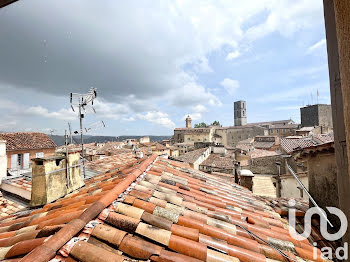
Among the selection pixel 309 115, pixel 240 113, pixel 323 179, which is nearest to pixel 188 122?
pixel 240 113

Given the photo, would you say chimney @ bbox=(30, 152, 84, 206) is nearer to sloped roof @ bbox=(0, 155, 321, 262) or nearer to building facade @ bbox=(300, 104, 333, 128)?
sloped roof @ bbox=(0, 155, 321, 262)

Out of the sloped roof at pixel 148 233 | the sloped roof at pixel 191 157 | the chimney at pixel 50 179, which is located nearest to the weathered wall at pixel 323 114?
the sloped roof at pixel 191 157

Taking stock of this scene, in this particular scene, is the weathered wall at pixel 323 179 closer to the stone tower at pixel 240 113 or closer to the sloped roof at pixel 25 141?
the sloped roof at pixel 25 141

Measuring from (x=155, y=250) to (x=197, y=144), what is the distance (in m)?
36.4

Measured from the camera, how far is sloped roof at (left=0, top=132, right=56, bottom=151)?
21281 mm

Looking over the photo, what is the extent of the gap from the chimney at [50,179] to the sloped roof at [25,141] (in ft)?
78.4

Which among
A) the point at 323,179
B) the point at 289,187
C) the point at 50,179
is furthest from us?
the point at 289,187

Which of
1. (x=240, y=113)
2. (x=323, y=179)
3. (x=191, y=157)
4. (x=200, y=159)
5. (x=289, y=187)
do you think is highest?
(x=240, y=113)

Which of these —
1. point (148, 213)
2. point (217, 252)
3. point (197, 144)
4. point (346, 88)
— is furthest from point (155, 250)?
point (197, 144)

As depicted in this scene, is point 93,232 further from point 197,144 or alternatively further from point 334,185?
point 197,144

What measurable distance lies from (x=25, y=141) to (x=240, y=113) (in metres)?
87.3

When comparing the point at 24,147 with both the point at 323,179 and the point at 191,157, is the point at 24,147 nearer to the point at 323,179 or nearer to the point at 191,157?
the point at 191,157

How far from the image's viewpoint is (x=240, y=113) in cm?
8769

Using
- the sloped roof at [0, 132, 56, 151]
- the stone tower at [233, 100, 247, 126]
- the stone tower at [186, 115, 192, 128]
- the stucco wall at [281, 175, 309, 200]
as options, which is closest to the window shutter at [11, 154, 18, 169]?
the sloped roof at [0, 132, 56, 151]
